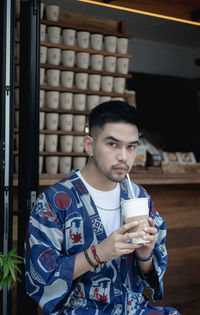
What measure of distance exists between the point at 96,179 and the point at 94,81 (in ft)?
6.33

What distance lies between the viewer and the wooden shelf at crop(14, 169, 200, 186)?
10.1 feet

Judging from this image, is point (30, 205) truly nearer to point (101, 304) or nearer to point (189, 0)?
point (101, 304)

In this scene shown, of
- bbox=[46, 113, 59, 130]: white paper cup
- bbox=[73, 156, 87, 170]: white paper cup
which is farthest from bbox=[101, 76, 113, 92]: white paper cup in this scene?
bbox=[73, 156, 87, 170]: white paper cup

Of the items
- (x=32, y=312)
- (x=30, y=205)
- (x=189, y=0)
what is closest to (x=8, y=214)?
(x=30, y=205)

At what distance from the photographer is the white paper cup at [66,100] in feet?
11.1

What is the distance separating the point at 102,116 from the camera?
163cm

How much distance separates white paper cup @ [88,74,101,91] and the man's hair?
6.17 ft

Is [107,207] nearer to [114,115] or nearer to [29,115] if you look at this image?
[114,115]

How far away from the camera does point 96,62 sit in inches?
138

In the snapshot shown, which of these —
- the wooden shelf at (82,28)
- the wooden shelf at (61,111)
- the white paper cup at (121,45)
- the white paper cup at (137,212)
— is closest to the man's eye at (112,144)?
the white paper cup at (137,212)

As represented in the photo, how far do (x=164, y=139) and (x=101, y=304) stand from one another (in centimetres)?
530

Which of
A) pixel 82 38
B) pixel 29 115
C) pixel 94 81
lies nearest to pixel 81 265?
pixel 29 115

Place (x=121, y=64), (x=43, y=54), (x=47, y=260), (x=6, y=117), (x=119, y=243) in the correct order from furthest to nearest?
(x=121, y=64), (x=43, y=54), (x=6, y=117), (x=47, y=260), (x=119, y=243)

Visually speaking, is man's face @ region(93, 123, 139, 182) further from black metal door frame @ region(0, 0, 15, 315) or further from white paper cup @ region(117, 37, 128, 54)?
white paper cup @ region(117, 37, 128, 54)
